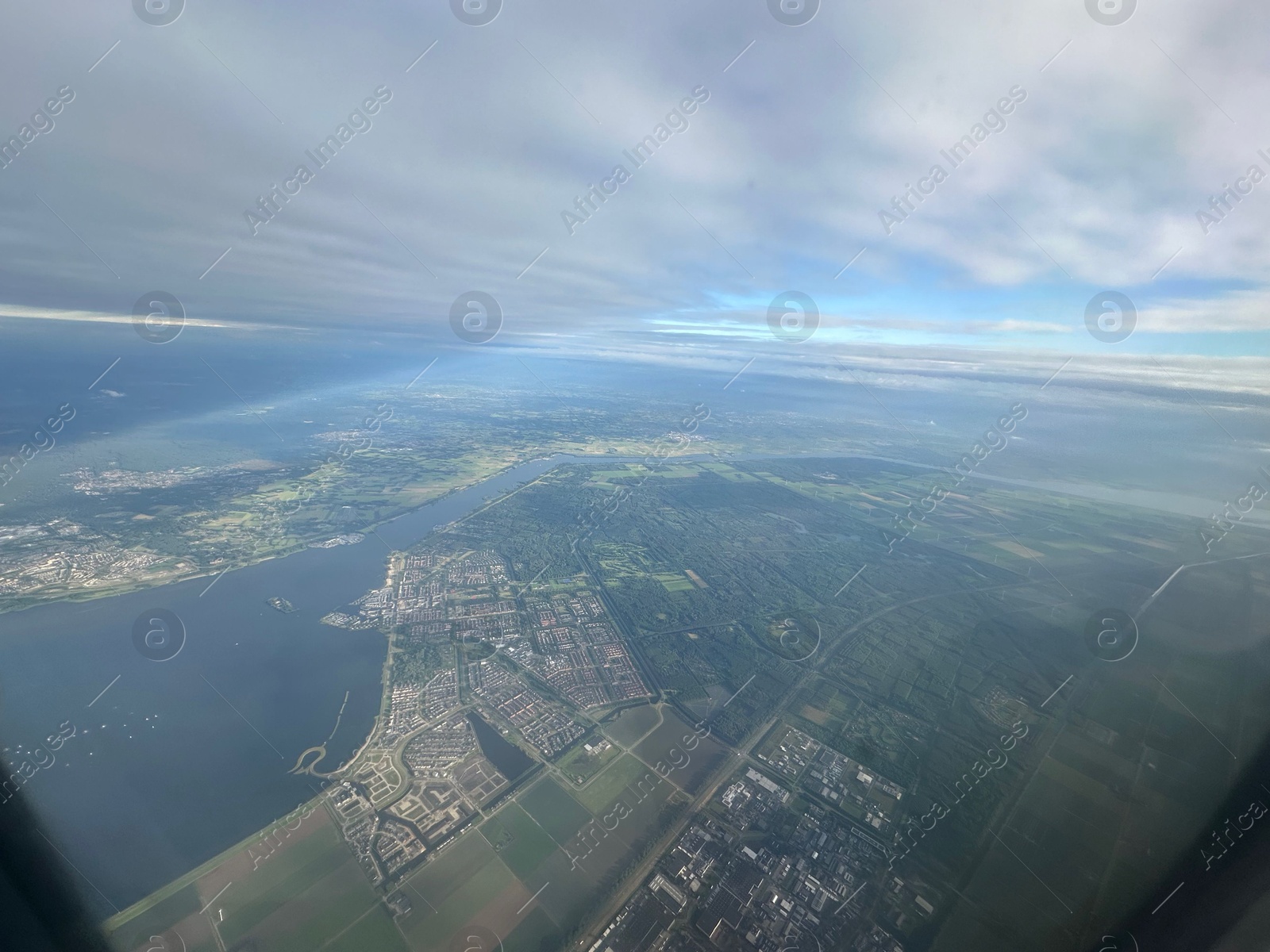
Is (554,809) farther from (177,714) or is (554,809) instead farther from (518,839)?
(177,714)

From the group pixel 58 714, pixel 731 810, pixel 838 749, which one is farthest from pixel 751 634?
pixel 58 714

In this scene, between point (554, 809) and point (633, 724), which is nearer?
point (554, 809)

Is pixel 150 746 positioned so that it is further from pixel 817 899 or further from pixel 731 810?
pixel 817 899

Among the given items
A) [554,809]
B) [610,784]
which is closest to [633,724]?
[610,784]

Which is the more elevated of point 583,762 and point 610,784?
point 583,762

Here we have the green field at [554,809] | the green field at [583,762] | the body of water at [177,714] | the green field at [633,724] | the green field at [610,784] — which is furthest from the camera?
the green field at [633,724]

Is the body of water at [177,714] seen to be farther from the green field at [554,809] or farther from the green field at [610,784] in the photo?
the green field at [610,784]

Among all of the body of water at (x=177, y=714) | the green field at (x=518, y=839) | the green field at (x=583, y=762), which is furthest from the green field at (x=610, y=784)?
the body of water at (x=177, y=714)

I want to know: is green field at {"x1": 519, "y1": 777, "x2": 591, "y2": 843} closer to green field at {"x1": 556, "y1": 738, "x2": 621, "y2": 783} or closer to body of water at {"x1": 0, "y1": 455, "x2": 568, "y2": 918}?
green field at {"x1": 556, "y1": 738, "x2": 621, "y2": 783}

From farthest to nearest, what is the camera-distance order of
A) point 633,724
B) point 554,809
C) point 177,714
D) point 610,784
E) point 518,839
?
1. point 633,724
2. point 177,714
3. point 610,784
4. point 554,809
5. point 518,839

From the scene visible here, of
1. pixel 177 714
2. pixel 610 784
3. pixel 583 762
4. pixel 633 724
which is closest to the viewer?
pixel 610 784

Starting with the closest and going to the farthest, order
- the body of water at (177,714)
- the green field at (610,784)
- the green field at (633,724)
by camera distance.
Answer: the body of water at (177,714) → the green field at (610,784) → the green field at (633,724)
